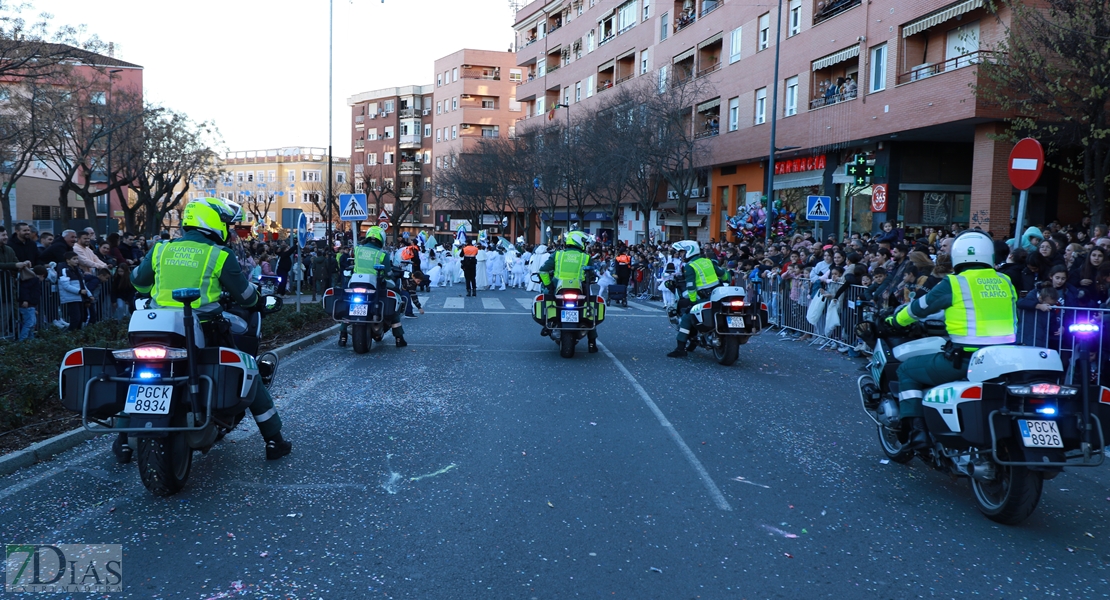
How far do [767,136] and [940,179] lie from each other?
7693mm

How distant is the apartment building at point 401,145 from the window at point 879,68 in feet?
210

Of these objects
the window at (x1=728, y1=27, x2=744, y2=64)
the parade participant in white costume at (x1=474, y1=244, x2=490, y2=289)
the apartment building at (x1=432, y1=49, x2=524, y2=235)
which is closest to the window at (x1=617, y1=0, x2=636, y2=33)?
the window at (x1=728, y1=27, x2=744, y2=64)

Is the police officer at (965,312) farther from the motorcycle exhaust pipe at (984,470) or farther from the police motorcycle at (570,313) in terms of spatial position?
the police motorcycle at (570,313)

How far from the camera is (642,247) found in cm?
3164

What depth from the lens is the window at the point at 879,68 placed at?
26.5 m

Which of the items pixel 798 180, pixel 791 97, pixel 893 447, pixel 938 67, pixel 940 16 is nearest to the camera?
pixel 893 447

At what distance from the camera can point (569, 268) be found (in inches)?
494

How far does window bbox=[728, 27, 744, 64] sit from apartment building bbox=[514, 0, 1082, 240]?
0.07 m

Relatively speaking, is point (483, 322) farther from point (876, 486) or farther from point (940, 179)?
point (940, 179)

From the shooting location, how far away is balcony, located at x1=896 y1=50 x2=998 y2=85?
22308 mm

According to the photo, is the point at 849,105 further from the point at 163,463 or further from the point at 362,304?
the point at 163,463

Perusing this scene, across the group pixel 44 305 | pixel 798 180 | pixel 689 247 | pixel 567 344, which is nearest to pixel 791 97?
pixel 798 180

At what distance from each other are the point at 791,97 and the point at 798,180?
9.67 feet

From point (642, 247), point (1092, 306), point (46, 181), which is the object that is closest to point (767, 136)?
point (642, 247)
